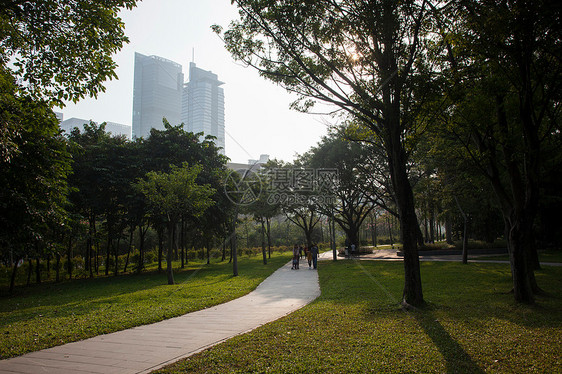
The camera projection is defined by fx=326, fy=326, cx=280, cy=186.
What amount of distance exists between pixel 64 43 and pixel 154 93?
622 ft

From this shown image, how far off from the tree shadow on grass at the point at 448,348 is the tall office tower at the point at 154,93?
18093cm

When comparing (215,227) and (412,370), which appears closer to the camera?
(412,370)

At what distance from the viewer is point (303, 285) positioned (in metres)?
13.8

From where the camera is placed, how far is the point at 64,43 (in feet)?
23.5

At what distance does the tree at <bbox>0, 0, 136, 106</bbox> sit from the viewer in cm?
689

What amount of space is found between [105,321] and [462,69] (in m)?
10.9

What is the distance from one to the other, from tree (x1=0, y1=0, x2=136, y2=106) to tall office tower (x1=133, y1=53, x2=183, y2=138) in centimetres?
17593

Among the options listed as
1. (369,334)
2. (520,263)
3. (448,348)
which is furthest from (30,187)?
(520,263)

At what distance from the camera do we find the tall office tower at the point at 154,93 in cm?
17525

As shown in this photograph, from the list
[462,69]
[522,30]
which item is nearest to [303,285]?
[462,69]

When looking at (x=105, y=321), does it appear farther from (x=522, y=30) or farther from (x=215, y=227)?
(x=215, y=227)

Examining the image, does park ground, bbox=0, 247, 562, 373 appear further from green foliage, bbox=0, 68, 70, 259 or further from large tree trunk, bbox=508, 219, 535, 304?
green foliage, bbox=0, 68, 70, 259

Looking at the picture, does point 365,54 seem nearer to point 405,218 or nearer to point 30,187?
point 405,218

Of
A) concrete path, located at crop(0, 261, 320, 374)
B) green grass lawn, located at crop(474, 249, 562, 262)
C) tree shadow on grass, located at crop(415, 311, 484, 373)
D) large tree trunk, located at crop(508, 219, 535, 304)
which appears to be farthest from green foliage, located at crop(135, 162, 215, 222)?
green grass lawn, located at crop(474, 249, 562, 262)
